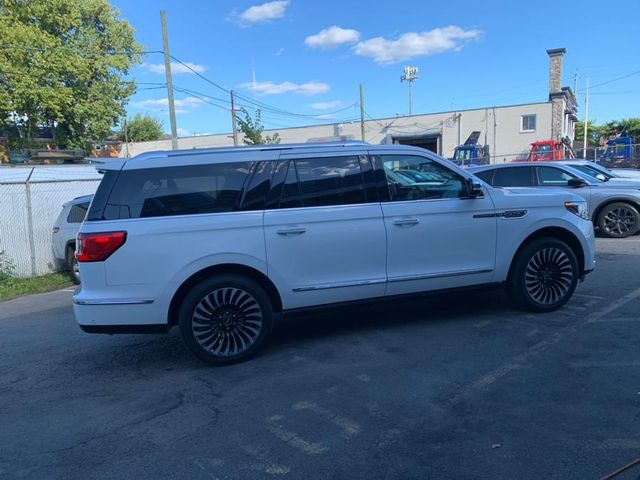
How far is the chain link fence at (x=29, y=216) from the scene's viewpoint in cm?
1023

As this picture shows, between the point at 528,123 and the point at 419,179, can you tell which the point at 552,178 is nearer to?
the point at 419,179

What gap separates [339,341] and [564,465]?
2.62 meters

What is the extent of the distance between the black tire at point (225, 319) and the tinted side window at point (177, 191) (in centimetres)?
70

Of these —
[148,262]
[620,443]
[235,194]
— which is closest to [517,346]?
[620,443]

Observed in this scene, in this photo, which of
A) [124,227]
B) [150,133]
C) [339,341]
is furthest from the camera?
[150,133]

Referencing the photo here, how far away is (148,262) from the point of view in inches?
174

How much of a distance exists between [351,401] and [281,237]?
1645 millimetres

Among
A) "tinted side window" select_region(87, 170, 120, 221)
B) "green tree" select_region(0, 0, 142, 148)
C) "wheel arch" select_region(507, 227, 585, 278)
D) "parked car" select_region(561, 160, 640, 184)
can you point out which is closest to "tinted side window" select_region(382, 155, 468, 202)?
"wheel arch" select_region(507, 227, 585, 278)

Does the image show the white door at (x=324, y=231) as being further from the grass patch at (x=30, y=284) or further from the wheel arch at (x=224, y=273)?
the grass patch at (x=30, y=284)

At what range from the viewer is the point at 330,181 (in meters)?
4.93

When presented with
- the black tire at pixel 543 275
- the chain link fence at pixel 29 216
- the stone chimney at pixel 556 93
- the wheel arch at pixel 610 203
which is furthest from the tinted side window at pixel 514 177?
the stone chimney at pixel 556 93

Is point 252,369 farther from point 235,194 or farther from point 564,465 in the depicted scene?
point 564,465

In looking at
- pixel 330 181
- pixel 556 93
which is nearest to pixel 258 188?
pixel 330 181

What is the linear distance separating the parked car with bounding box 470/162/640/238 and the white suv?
5.50 meters
